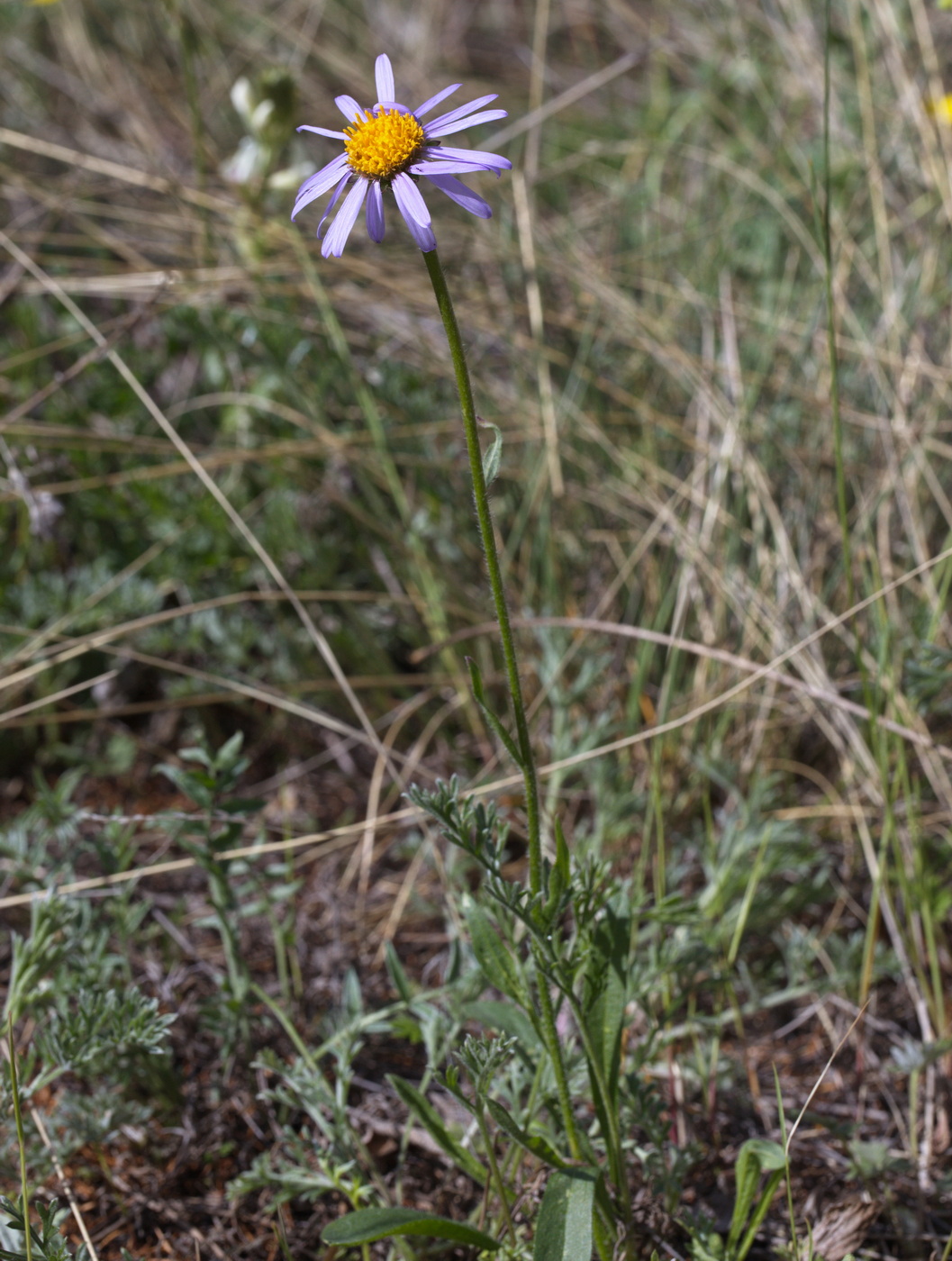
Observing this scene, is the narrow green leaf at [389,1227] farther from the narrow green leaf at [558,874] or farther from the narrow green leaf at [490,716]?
the narrow green leaf at [490,716]

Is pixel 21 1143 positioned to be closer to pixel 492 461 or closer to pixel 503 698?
pixel 492 461

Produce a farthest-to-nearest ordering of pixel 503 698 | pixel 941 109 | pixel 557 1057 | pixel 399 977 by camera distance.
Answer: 1. pixel 941 109
2. pixel 503 698
3. pixel 399 977
4. pixel 557 1057

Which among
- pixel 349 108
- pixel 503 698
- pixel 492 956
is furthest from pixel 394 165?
pixel 503 698

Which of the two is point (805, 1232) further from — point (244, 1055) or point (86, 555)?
point (86, 555)

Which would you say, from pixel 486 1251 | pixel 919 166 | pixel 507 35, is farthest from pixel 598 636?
pixel 507 35

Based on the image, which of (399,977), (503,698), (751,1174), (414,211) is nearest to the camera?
(414,211)

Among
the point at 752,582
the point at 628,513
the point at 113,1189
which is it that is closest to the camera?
the point at 113,1189

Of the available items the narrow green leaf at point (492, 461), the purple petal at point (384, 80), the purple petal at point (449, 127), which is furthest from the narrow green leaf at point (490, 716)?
the purple petal at point (384, 80)
